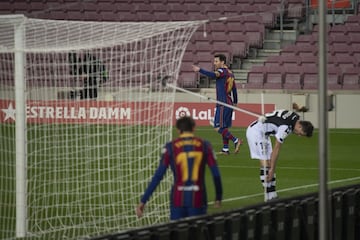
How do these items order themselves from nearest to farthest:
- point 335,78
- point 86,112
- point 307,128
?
point 307,128 < point 86,112 < point 335,78

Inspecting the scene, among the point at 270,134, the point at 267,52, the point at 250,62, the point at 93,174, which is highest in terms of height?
the point at 267,52

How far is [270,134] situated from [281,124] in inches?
20.4

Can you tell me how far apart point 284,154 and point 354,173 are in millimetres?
3157

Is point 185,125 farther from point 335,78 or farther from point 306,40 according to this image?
point 306,40

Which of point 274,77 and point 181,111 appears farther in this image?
point 274,77

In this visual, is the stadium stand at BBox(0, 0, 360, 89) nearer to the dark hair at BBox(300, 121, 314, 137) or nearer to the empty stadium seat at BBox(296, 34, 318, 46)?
the empty stadium seat at BBox(296, 34, 318, 46)

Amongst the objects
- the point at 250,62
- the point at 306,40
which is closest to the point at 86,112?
the point at 250,62

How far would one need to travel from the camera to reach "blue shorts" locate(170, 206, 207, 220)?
11414 millimetres

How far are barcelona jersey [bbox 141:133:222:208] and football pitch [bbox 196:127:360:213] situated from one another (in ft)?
13.1

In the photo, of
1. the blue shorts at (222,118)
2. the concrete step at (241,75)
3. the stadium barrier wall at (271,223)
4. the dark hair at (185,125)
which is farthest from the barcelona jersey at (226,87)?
the dark hair at (185,125)

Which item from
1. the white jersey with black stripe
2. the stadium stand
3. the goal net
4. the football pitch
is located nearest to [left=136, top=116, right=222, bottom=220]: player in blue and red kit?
the goal net

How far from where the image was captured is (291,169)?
21266mm

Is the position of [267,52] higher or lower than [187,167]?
higher

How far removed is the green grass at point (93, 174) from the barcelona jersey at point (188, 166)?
299cm
